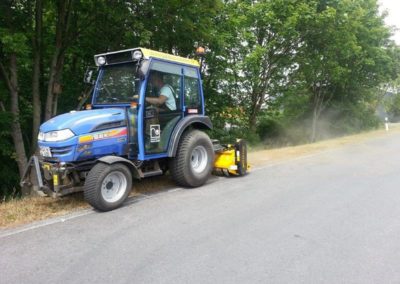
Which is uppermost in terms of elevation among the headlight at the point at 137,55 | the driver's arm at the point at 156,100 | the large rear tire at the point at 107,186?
the headlight at the point at 137,55

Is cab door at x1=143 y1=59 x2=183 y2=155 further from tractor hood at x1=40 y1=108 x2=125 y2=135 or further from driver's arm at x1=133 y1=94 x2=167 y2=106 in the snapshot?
tractor hood at x1=40 y1=108 x2=125 y2=135

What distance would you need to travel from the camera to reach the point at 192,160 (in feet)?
25.1

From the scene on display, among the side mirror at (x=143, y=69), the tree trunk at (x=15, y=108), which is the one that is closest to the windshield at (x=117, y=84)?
the side mirror at (x=143, y=69)

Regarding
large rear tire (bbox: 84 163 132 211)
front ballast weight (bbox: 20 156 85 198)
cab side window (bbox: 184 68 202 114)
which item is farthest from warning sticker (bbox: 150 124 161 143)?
front ballast weight (bbox: 20 156 85 198)

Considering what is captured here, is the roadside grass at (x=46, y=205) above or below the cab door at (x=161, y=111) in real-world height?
below

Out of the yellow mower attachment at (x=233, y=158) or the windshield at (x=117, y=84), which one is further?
the yellow mower attachment at (x=233, y=158)

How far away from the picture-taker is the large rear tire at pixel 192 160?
718cm

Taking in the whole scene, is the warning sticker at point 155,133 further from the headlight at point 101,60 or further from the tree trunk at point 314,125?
the tree trunk at point 314,125

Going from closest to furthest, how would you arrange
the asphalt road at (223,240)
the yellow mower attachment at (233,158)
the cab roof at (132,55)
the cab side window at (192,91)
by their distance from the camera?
the asphalt road at (223,240) → the cab roof at (132,55) → the cab side window at (192,91) → the yellow mower attachment at (233,158)

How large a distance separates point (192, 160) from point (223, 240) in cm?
320

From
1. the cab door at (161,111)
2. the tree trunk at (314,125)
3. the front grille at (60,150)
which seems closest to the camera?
the front grille at (60,150)

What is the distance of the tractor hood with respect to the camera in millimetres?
5711

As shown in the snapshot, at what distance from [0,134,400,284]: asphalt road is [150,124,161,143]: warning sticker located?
1030mm

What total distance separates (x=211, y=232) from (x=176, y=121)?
9.51 ft
